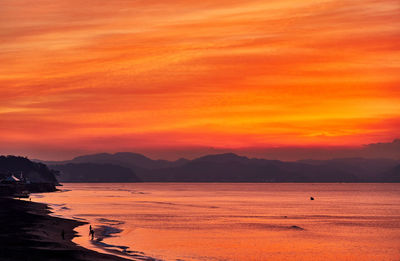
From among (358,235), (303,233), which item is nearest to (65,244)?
(303,233)

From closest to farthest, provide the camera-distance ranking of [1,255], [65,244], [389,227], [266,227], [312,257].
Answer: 1. [1,255]
2. [65,244]
3. [312,257]
4. [266,227]
5. [389,227]

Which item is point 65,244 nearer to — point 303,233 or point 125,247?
point 125,247

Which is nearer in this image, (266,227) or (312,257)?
(312,257)

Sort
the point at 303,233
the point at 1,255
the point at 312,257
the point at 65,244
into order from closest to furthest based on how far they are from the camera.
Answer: the point at 1,255 → the point at 65,244 → the point at 312,257 → the point at 303,233

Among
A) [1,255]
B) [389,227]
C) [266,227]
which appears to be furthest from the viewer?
[389,227]

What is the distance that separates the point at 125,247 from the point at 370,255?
28022 mm

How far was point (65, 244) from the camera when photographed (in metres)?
59.9

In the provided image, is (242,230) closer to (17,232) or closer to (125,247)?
(125,247)

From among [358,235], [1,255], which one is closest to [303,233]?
[358,235]

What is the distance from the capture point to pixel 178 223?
343 feet

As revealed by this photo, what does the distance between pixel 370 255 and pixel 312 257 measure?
7859 millimetres

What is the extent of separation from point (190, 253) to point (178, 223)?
41.8 meters

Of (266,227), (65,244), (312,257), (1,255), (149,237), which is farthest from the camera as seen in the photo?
(266,227)

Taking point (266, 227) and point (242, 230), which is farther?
point (266, 227)
